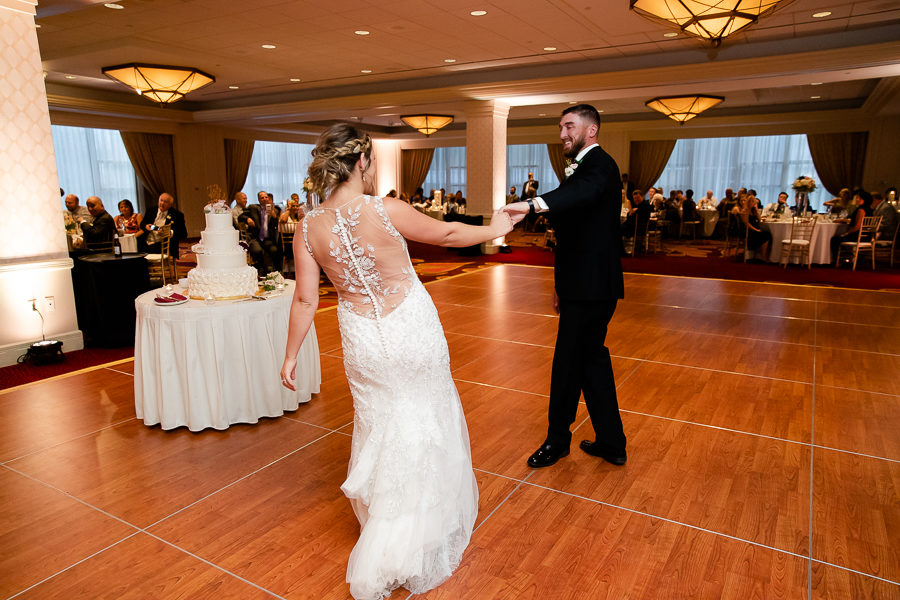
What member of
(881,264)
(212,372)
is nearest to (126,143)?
(212,372)

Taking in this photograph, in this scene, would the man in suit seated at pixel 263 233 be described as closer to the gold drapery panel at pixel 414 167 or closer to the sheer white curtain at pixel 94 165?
the sheer white curtain at pixel 94 165

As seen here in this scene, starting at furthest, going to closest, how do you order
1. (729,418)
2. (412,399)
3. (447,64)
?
(447,64) < (729,418) < (412,399)

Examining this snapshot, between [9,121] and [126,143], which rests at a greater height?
[126,143]

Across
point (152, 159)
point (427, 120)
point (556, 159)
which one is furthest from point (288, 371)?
point (556, 159)

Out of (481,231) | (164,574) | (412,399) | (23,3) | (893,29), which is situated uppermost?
(893,29)

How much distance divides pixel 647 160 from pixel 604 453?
55.1 ft

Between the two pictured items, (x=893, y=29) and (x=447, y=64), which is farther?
(x=447, y=64)

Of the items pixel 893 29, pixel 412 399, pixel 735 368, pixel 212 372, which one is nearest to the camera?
pixel 412 399

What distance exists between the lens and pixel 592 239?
8.82 ft

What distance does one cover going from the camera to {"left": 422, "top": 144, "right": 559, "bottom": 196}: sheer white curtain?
2062 centimetres

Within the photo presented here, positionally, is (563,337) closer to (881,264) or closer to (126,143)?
(881,264)

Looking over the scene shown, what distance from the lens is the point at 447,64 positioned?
10242 mm

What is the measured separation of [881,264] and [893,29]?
4.86 m

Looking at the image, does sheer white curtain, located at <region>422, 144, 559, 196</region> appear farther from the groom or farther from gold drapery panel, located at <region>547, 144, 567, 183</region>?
the groom
